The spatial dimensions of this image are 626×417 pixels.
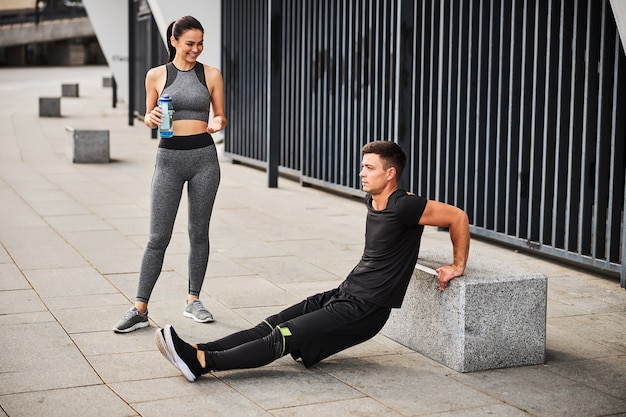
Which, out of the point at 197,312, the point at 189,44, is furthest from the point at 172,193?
the point at 189,44

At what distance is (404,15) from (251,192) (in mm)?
3527

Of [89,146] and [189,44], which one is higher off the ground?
[189,44]

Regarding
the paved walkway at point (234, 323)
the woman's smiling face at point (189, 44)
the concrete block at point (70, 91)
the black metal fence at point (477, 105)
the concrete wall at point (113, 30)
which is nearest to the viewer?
the paved walkway at point (234, 323)

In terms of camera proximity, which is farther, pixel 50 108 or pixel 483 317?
pixel 50 108

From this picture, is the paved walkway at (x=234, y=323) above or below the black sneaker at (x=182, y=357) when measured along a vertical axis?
below

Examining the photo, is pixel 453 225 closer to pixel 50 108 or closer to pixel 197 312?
pixel 197 312

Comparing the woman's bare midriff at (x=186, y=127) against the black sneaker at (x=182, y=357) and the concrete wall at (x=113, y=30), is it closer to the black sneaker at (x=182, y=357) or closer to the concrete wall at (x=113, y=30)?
the black sneaker at (x=182, y=357)

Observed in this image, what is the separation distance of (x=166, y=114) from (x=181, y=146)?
1.05ft

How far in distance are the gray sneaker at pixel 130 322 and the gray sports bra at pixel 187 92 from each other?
48.0 inches

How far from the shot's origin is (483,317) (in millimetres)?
5445

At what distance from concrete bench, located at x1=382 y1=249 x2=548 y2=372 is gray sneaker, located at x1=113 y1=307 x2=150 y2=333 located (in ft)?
5.59

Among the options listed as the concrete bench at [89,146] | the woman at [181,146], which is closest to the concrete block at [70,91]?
the concrete bench at [89,146]

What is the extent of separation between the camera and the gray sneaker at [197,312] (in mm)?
6387

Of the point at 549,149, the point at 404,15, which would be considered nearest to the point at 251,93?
the point at 404,15
